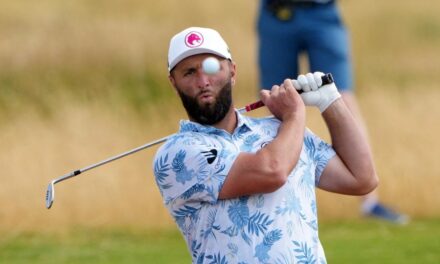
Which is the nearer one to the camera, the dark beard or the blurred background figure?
the dark beard

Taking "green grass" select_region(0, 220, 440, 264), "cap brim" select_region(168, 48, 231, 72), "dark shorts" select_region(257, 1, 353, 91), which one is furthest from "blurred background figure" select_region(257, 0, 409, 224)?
"cap brim" select_region(168, 48, 231, 72)

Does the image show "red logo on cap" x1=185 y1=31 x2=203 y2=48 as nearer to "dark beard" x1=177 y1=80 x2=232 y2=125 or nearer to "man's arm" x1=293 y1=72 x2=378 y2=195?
"dark beard" x1=177 y1=80 x2=232 y2=125

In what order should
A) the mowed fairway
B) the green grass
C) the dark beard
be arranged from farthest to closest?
the mowed fairway < the green grass < the dark beard

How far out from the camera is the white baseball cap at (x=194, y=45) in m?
4.79

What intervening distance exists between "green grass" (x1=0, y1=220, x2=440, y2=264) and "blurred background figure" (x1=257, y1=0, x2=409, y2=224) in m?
0.23

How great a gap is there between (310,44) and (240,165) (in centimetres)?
497

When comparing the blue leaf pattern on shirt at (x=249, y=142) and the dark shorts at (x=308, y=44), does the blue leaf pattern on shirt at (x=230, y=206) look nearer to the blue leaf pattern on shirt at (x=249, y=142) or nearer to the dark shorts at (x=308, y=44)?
the blue leaf pattern on shirt at (x=249, y=142)

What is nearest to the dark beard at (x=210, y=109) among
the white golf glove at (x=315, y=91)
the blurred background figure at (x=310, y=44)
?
the white golf glove at (x=315, y=91)

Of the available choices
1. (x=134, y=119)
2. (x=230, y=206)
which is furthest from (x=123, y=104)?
(x=230, y=206)

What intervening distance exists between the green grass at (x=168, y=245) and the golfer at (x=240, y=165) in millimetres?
3379

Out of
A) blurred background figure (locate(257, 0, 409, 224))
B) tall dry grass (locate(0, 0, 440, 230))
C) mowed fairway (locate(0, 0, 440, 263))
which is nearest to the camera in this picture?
mowed fairway (locate(0, 0, 440, 263))

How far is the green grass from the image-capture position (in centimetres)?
837

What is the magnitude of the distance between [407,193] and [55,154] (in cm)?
262

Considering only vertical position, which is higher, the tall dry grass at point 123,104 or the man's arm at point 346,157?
the tall dry grass at point 123,104
